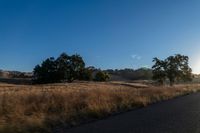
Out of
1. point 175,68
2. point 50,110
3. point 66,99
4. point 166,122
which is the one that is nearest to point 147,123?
point 166,122

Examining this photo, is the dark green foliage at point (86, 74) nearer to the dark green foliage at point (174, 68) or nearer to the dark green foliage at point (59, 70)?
the dark green foliage at point (59, 70)

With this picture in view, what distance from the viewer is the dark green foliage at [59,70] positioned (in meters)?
92.4

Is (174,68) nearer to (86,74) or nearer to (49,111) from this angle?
(86,74)

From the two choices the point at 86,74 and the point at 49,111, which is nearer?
the point at 49,111

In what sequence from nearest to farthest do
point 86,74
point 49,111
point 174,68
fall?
point 49,111, point 174,68, point 86,74

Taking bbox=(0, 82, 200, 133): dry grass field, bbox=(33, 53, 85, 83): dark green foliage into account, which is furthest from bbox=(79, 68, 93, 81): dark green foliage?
bbox=(0, 82, 200, 133): dry grass field

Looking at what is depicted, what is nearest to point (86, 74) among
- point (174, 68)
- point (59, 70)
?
point (59, 70)

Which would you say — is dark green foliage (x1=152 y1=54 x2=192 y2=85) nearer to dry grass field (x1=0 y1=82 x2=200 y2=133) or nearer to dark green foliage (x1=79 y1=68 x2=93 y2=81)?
dark green foliage (x1=79 y1=68 x2=93 y2=81)

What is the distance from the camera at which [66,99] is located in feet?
60.0

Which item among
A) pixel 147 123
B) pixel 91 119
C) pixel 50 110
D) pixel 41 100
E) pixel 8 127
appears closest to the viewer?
pixel 8 127

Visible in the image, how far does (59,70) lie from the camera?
92.4 m

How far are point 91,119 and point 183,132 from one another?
474cm

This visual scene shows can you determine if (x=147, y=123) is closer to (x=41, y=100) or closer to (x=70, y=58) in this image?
(x=41, y=100)

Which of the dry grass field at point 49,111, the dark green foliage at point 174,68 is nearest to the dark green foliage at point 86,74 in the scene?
the dark green foliage at point 174,68
